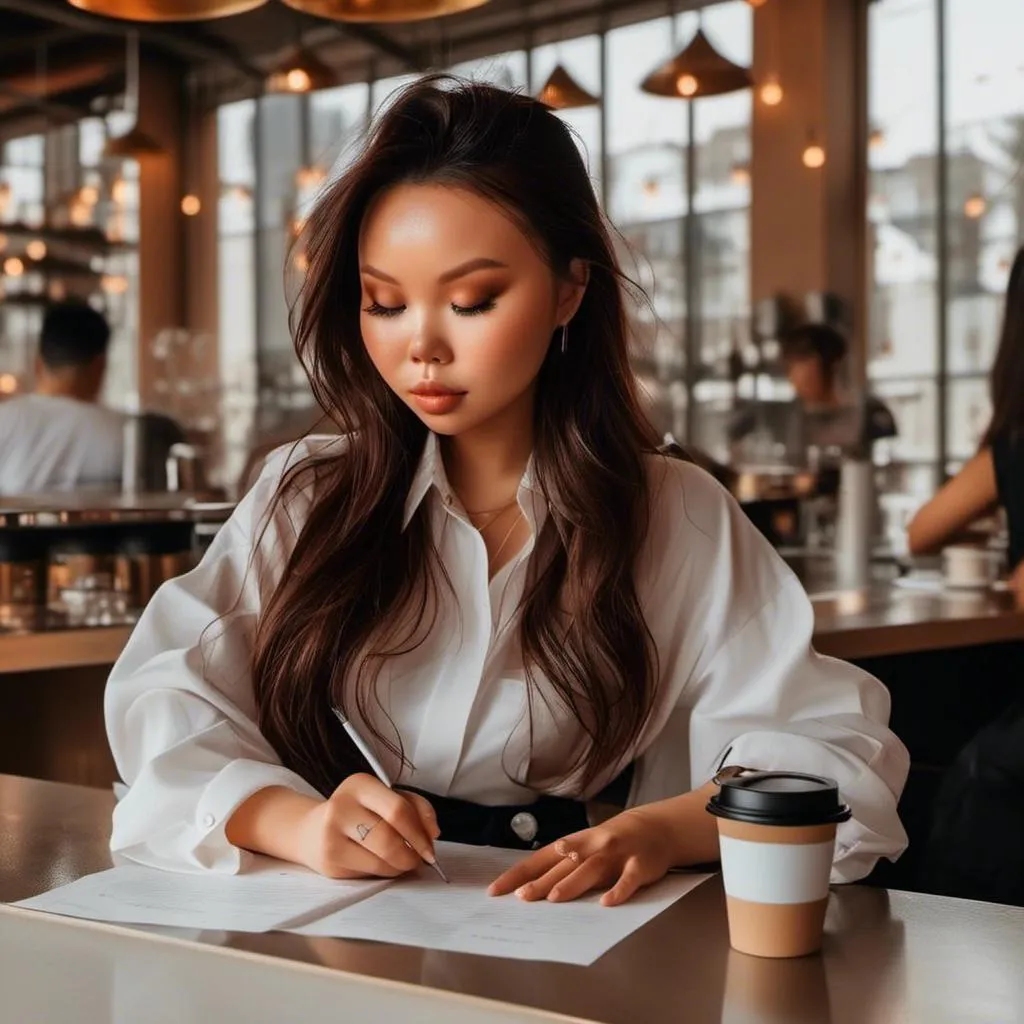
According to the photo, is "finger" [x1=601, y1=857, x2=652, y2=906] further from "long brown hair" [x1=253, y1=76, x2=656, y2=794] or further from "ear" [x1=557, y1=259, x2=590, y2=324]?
"ear" [x1=557, y1=259, x2=590, y2=324]

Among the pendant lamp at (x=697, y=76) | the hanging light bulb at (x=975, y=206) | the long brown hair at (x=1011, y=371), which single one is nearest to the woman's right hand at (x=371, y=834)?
the long brown hair at (x=1011, y=371)

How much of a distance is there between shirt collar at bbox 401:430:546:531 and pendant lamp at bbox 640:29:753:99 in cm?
355

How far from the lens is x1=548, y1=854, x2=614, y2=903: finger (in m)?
1.01

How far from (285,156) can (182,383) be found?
4.96ft

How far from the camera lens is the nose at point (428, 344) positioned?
118 centimetres

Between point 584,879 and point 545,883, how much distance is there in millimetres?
28

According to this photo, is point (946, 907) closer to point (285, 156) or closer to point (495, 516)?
point (495, 516)

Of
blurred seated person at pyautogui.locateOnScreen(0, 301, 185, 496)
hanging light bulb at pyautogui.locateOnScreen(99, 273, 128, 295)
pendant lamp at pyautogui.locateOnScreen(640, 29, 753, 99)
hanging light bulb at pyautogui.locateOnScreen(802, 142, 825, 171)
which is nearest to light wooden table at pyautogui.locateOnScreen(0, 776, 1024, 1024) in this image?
blurred seated person at pyautogui.locateOnScreen(0, 301, 185, 496)

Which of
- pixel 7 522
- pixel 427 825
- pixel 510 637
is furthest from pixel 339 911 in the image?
pixel 7 522

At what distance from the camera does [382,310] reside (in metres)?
1.21

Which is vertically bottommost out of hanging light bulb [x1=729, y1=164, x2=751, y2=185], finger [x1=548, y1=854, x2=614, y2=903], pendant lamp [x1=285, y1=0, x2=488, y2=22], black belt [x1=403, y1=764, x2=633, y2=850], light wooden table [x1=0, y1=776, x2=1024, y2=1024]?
black belt [x1=403, y1=764, x2=633, y2=850]

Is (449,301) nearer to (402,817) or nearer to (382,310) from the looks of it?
(382,310)

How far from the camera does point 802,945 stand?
0.90 meters

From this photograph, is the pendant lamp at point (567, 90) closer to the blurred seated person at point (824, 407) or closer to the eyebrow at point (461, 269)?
the blurred seated person at point (824, 407)
